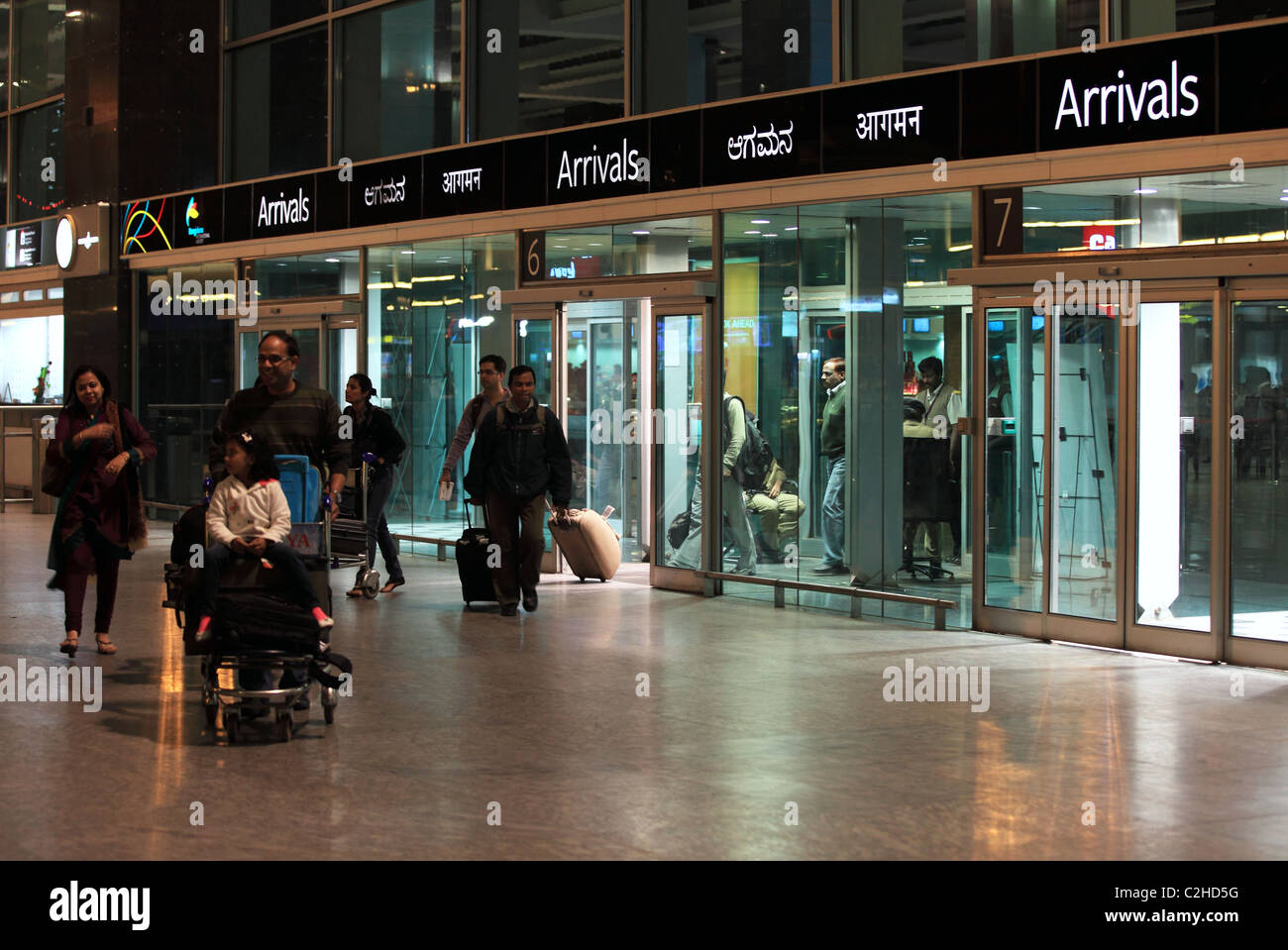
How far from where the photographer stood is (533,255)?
1451cm

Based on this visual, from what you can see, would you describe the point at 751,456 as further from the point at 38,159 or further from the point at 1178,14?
the point at 38,159

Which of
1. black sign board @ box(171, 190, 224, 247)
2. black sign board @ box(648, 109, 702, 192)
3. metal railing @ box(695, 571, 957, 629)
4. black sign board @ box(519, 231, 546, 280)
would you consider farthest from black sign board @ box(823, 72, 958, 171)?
black sign board @ box(171, 190, 224, 247)

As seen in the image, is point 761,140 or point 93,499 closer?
point 93,499

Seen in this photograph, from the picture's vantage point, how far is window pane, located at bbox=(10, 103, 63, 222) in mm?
23609

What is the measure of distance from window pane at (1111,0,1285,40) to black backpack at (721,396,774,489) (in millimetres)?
4084

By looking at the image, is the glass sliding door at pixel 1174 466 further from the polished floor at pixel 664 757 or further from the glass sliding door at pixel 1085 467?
the polished floor at pixel 664 757

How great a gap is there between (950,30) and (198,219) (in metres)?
11.7

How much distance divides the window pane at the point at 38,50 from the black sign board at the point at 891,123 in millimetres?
16253

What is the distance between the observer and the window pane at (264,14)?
728 inches

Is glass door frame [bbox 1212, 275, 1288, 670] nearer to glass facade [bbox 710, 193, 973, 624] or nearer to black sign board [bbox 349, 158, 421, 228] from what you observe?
glass facade [bbox 710, 193, 973, 624]

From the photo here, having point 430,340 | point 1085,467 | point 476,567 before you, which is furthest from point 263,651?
point 430,340

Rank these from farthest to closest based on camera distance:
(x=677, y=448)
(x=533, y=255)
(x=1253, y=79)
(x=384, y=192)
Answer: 1. (x=384, y=192)
2. (x=533, y=255)
3. (x=677, y=448)
4. (x=1253, y=79)

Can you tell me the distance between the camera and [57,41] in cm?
2400
